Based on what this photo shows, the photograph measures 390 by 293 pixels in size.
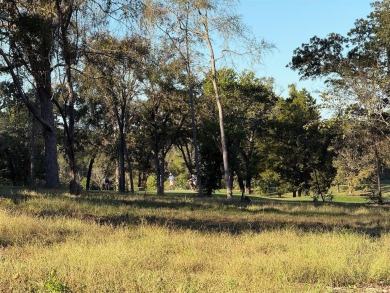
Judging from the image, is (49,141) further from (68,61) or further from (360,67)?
(360,67)

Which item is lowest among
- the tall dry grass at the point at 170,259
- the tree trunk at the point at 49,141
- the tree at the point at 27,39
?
the tall dry grass at the point at 170,259

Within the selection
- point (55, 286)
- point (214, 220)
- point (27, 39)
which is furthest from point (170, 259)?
point (27, 39)

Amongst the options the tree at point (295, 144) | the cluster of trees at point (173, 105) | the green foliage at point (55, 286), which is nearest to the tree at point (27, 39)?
the cluster of trees at point (173, 105)

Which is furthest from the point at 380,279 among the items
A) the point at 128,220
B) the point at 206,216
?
the point at 206,216

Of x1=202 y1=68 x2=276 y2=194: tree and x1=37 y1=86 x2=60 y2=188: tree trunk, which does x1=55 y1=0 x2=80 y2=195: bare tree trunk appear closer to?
x1=37 y1=86 x2=60 y2=188: tree trunk

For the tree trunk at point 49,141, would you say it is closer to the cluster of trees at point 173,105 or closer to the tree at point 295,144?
the cluster of trees at point 173,105

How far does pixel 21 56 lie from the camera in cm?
1539

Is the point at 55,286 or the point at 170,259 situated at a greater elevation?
the point at 55,286

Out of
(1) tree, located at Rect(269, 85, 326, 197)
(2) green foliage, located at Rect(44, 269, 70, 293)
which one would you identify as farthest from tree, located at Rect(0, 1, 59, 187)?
(1) tree, located at Rect(269, 85, 326, 197)

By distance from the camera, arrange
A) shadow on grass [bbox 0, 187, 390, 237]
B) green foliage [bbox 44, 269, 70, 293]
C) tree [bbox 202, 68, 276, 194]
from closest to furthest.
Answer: green foliage [bbox 44, 269, 70, 293] → shadow on grass [bbox 0, 187, 390, 237] → tree [bbox 202, 68, 276, 194]

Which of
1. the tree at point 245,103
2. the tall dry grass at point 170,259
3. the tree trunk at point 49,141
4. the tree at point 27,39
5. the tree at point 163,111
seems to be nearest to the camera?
the tall dry grass at point 170,259

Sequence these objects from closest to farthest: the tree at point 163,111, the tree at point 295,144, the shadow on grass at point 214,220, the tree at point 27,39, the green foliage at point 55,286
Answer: the green foliage at point 55,286, the shadow on grass at point 214,220, the tree at point 27,39, the tree at point 163,111, the tree at point 295,144

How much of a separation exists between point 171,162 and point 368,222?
6810 cm

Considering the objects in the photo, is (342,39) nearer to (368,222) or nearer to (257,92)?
(368,222)
